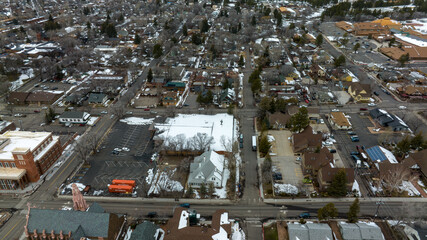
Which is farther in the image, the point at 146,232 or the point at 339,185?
the point at 339,185

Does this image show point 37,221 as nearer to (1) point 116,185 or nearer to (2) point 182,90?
(1) point 116,185

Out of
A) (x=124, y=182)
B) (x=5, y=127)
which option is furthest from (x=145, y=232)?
(x=5, y=127)

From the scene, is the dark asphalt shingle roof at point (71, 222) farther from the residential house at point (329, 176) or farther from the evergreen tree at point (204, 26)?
the evergreen tree at point (204, 26)

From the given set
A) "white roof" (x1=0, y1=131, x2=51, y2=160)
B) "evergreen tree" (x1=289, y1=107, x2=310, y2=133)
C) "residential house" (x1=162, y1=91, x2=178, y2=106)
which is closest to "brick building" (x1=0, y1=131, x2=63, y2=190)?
"white roof" (x1=0, y1=131, x2=51, y2=160)

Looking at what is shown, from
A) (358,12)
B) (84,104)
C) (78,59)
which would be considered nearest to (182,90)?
(84,104)

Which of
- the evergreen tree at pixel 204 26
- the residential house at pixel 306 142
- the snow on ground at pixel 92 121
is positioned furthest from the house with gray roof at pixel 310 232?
the evergreen tree at pixel 204 26

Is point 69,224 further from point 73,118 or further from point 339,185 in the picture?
point 339,185
